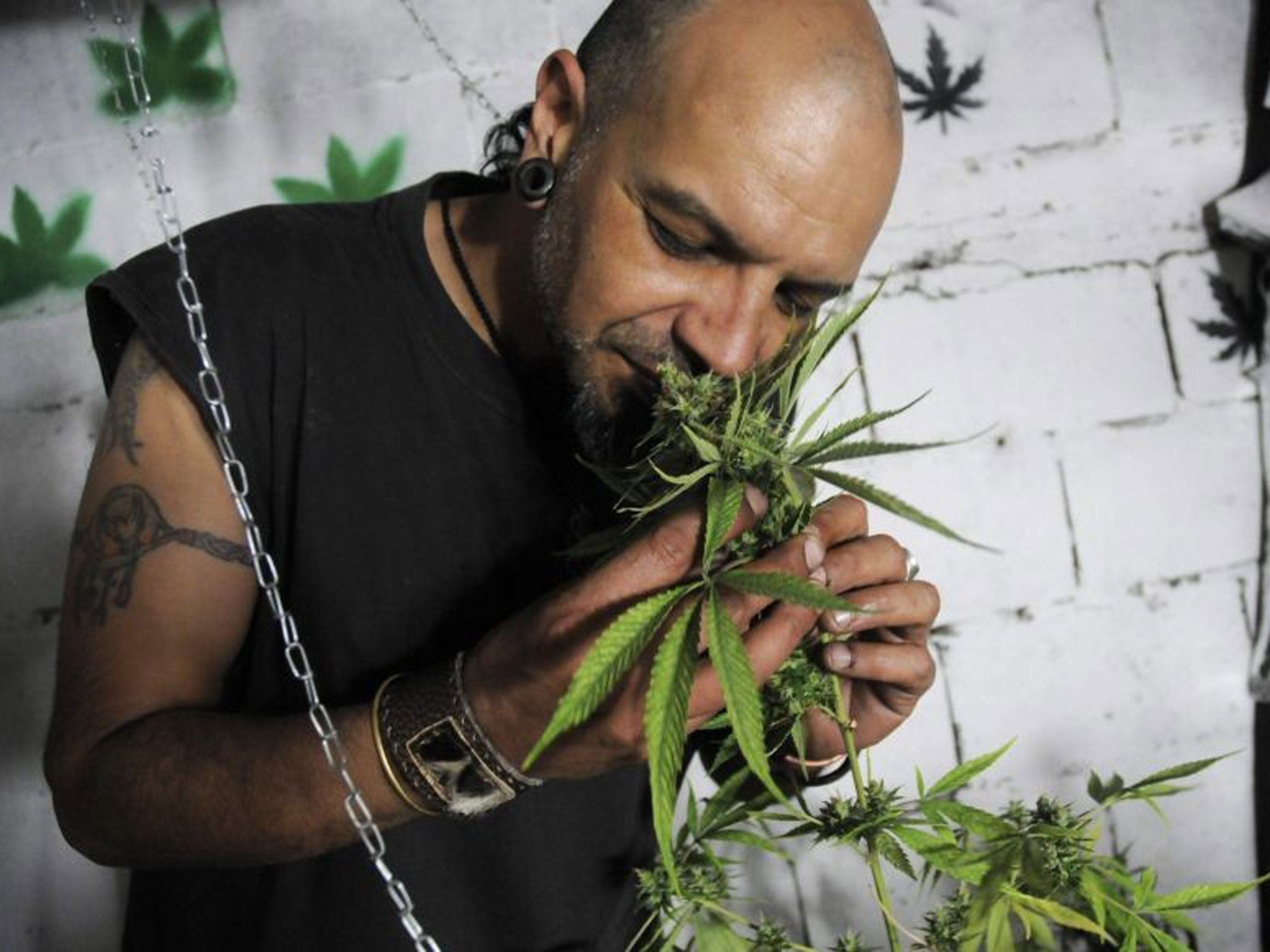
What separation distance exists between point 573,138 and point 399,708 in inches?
24.9

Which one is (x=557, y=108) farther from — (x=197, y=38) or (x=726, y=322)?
(x=197, y=38)

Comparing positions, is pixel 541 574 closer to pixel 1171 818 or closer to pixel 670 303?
pixel 670 303

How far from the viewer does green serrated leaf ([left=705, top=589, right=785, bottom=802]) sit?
0.60 metres

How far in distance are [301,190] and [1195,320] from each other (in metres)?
1.54

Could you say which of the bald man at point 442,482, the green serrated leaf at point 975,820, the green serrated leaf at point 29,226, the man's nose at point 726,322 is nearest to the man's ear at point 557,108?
the bald man at point 442,482

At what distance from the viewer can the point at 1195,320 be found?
1.96m

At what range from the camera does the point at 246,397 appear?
115 centimetres

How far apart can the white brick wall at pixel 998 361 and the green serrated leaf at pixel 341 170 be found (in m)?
0.02

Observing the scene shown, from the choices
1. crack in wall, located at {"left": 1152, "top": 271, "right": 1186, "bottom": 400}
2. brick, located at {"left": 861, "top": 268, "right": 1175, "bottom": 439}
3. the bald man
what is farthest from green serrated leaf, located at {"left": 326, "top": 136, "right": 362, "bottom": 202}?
crack in wall, located at {"left": 1152, "top": 271, "right": 1186, "bottom": 400}

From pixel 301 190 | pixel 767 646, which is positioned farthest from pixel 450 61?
pixel 767 646

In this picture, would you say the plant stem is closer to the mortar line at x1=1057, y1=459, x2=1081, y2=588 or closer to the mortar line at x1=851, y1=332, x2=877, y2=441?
the mortar line at x1=851, y1=332, x2=877, y2=441

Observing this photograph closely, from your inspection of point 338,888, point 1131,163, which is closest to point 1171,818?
point 1131,163

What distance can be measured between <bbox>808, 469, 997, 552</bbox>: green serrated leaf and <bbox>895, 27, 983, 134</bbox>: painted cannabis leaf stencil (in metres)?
1.33

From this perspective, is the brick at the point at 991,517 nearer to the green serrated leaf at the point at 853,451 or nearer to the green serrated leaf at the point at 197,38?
the green serrated leaf at the point at 853,451
